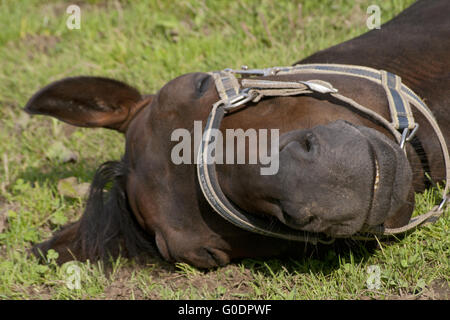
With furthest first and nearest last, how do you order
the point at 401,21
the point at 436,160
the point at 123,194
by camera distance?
the point at 401,21, the point at 123,194, the point at 436,160

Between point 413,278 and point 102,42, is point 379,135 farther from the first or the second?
point 102,42

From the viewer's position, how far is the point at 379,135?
2.36 m

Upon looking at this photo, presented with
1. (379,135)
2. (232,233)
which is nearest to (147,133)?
(232,233)

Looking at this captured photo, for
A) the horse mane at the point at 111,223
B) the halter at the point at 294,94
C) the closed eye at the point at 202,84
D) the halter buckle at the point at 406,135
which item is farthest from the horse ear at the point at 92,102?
the halter buckle at the point at 406,135

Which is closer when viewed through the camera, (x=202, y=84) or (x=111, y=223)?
(x=202, y=84)

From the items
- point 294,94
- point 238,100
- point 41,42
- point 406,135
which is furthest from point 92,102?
point 41,42

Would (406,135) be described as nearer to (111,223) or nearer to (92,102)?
(111,223)

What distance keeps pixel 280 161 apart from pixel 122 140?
258 cm

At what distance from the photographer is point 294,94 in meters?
2.70

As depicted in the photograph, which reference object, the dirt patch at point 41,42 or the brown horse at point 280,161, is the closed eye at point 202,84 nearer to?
the brown horse at point 280,161

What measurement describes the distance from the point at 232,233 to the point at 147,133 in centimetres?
64

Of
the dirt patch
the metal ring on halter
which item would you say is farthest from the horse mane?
the dirt patch

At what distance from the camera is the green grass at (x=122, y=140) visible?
113 inches

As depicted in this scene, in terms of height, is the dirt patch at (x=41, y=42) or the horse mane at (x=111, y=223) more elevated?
the dirt patch at (x=41, y=42)
